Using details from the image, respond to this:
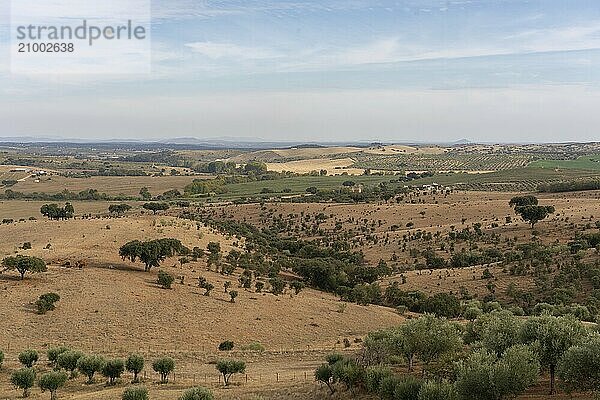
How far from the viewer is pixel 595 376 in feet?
67.4

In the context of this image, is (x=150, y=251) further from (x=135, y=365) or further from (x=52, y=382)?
(x=52, y=382)

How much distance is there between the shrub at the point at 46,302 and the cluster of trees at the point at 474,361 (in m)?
25.1

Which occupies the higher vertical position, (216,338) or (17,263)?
(17,263)

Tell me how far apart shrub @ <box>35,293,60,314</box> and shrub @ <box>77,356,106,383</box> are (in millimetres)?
13893

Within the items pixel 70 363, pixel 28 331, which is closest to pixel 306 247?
pixel 28 331

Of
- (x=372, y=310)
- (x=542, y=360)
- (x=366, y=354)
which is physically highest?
(x=542, y=360)

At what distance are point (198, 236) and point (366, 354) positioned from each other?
51453mm

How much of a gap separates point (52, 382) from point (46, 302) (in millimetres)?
17383

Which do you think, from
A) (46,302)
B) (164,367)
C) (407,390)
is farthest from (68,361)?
(407,390)

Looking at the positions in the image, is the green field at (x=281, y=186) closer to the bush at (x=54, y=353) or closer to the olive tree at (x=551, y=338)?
the bush at (x=54, y=353)

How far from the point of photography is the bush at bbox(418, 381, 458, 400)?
20922 mm

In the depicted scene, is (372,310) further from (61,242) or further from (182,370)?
(61,242)

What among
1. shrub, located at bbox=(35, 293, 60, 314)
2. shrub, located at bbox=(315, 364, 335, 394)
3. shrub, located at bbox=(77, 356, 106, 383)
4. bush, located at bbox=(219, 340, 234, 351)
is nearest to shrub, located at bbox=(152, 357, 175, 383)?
shrub, located at bbox=(77, 356, 106, 383)

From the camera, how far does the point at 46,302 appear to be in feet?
144
